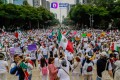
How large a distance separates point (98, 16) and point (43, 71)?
82194mm

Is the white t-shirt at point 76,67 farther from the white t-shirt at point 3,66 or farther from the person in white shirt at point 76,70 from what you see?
the white t-shirt at point 3,66

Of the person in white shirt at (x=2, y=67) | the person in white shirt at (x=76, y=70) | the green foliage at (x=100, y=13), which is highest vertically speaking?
the person in white shirt at (x=2, y=67)

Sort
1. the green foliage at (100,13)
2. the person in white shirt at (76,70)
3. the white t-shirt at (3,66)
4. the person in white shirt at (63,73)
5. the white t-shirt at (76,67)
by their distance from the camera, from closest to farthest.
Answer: the person in white shirt at (63,73), the white t-shirt at (3,66), the person in white shirt at (76,70), the white t-shirt at (76,67), the green foliage at (100,13)

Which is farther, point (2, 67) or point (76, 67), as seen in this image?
point (76, 67)

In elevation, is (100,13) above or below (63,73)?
below

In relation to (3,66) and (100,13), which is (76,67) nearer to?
(3,66)

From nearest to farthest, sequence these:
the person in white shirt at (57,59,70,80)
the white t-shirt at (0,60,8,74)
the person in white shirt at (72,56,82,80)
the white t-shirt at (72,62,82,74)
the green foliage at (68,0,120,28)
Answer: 1. the person in white shirt at (57,59,70,80)
2. the white t-shirt at (0,60,8,74)
3. the person in white shirt at (72,56,82,80)
4. the white t-shirt at (72,62,82,74)
5. the green foliage at (68,0,120,28)

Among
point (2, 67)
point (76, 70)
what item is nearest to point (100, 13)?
point (76, 70)

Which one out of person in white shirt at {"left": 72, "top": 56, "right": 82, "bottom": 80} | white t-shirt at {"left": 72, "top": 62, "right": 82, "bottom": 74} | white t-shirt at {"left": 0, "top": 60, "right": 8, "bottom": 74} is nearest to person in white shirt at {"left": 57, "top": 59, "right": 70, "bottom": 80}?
white t-shirt at {"left": 0, "top": 60, "right": 8, "bottom": 74}

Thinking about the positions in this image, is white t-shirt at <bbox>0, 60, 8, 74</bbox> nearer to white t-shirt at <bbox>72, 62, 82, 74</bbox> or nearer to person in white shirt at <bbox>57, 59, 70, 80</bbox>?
person in white shirt at <bbox>57, 59, 70, 80</bbox>

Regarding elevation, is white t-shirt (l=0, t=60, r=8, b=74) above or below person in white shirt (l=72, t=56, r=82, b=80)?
above

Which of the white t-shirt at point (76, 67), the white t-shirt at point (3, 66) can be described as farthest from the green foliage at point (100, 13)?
the white t-shirt at point (3, 66)

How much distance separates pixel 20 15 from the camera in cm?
9031

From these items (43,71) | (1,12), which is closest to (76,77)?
(43,71)
